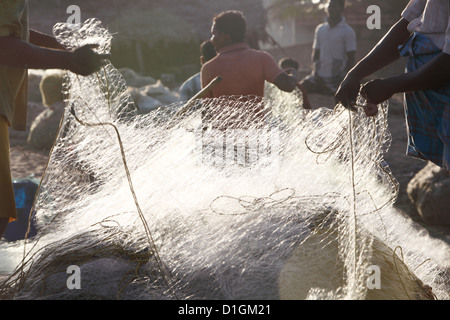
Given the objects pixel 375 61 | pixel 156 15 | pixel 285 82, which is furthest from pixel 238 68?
pixel 156 15

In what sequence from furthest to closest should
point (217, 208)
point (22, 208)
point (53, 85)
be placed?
point (53, 85), point (22, 208), point (217, 208)

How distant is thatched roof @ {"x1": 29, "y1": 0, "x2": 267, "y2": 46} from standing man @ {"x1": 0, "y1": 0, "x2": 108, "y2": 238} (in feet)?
46.5

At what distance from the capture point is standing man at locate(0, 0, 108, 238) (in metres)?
2.00

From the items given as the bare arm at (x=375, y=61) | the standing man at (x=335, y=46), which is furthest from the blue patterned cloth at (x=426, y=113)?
the standing man at (x=335, y=46)

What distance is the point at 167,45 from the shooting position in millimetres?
16609

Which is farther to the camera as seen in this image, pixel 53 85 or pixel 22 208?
pixel 53 85

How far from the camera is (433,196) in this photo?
474 cm

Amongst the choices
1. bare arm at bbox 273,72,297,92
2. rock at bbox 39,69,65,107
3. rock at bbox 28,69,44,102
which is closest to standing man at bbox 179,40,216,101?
bare arm at bbox 273,72,297,92

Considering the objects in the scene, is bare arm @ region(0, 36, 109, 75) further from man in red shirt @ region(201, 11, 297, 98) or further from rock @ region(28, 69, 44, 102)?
rock @ region(28, 69, 44, 102)

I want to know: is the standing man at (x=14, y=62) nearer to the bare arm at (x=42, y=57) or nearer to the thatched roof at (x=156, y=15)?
the bare arm at (x=42, y=57)

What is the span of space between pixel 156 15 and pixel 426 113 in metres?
15.5

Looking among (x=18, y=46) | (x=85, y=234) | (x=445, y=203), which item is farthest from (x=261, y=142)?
(x=445, y=203)

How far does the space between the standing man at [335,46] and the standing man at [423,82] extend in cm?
460

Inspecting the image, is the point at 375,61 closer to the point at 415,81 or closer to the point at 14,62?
the point at 415,81
